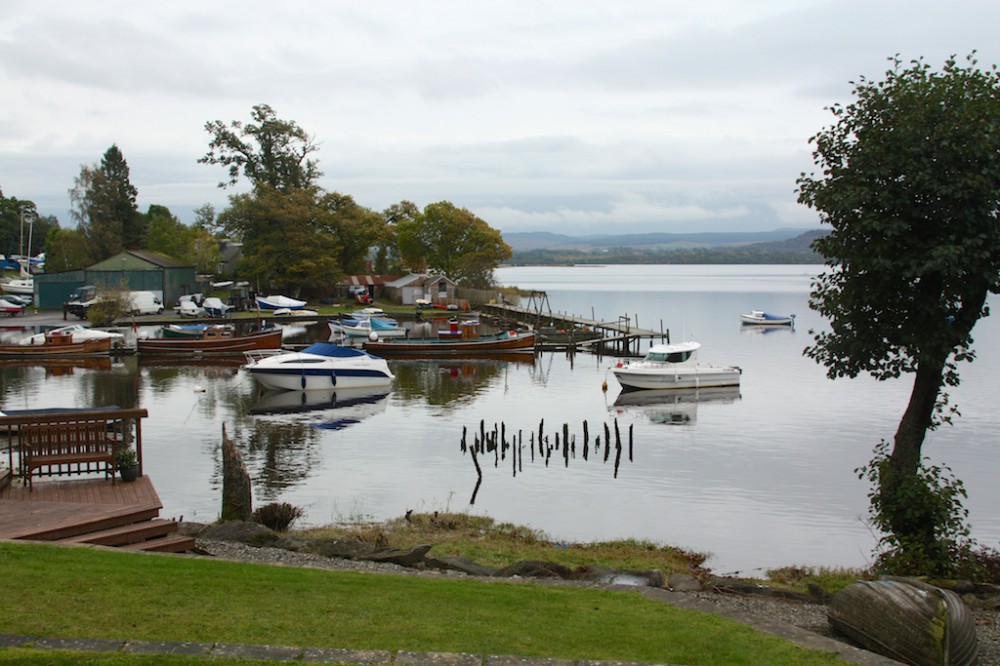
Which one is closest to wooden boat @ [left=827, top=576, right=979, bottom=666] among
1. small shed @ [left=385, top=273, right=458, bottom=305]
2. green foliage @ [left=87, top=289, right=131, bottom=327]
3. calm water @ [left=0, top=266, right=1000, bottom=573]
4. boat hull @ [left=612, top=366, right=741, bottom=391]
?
calm water @ [left=0, top=266, right=1000, bottom=573]

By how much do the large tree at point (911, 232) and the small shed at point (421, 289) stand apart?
7709cm

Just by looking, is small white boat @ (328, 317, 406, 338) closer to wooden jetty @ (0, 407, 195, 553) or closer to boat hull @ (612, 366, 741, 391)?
boat hull @ (612, 366, 741, 391)

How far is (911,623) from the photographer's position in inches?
378

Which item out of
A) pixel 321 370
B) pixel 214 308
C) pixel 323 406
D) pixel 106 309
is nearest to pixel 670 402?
pixel 323 406

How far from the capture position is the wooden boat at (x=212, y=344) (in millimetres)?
55688

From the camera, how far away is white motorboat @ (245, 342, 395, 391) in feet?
143

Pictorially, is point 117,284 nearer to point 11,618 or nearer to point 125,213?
point 125,213

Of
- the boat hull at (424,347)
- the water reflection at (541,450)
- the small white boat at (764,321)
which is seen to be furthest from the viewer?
the small white boat at (764,321)

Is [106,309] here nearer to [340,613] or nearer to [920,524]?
[920,524]

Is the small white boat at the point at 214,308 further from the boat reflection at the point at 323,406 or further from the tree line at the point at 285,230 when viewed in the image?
the boat reflection at the point at 323,406

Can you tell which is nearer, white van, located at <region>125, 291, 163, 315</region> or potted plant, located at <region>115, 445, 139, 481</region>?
potted plant, located at <region>115, 445, 139, 481</region>

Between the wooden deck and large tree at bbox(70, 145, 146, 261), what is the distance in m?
90.0

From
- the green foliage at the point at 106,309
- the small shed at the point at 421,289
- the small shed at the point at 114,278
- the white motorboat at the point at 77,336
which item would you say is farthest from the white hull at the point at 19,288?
the white motorboat at the point at 77,336

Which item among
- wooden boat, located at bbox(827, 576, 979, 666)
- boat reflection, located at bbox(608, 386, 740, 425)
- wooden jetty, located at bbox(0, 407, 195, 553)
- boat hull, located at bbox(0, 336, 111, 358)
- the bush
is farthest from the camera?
boat hull, located at bbox(0, 336, 111, 358)
